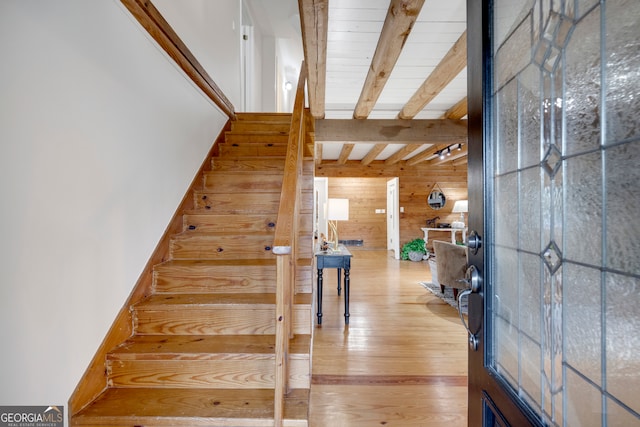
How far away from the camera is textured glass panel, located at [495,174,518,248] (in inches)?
30.8

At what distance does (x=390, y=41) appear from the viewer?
5.81ft

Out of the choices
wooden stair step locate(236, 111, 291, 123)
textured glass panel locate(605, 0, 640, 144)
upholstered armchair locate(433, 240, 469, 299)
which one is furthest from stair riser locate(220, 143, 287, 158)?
textured glass panel locate(605, 0, 640, 144)

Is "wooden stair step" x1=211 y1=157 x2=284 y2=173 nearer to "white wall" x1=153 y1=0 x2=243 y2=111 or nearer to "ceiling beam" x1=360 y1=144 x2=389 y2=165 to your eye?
"white wall" x1=153 y1=0 x2=243 y2=111

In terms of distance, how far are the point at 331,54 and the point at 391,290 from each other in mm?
3256

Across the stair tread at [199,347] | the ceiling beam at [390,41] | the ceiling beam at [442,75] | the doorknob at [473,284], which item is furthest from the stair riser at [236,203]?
the doorknob at [473,284]

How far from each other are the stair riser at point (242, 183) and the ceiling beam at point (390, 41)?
3.53 ft

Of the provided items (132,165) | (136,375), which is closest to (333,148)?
(132,165)

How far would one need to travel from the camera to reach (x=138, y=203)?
1777 millimetres

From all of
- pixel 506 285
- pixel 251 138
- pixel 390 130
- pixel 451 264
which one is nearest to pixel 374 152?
pixel 390 130

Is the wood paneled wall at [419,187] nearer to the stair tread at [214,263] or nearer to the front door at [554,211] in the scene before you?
the stair tread at [214,263]

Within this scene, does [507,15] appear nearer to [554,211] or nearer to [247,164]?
[554,211]

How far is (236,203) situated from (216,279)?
0.79 metres

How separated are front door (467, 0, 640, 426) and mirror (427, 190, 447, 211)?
22.7 ft

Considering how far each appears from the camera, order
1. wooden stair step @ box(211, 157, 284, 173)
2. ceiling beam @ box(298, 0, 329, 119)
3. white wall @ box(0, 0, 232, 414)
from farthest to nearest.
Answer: wooden stair step @ box(211, 157, 284, 173) → ceiling beam @ box(298, 0, 329, 119) → white wall @ box(0, 0, 232, 414)
